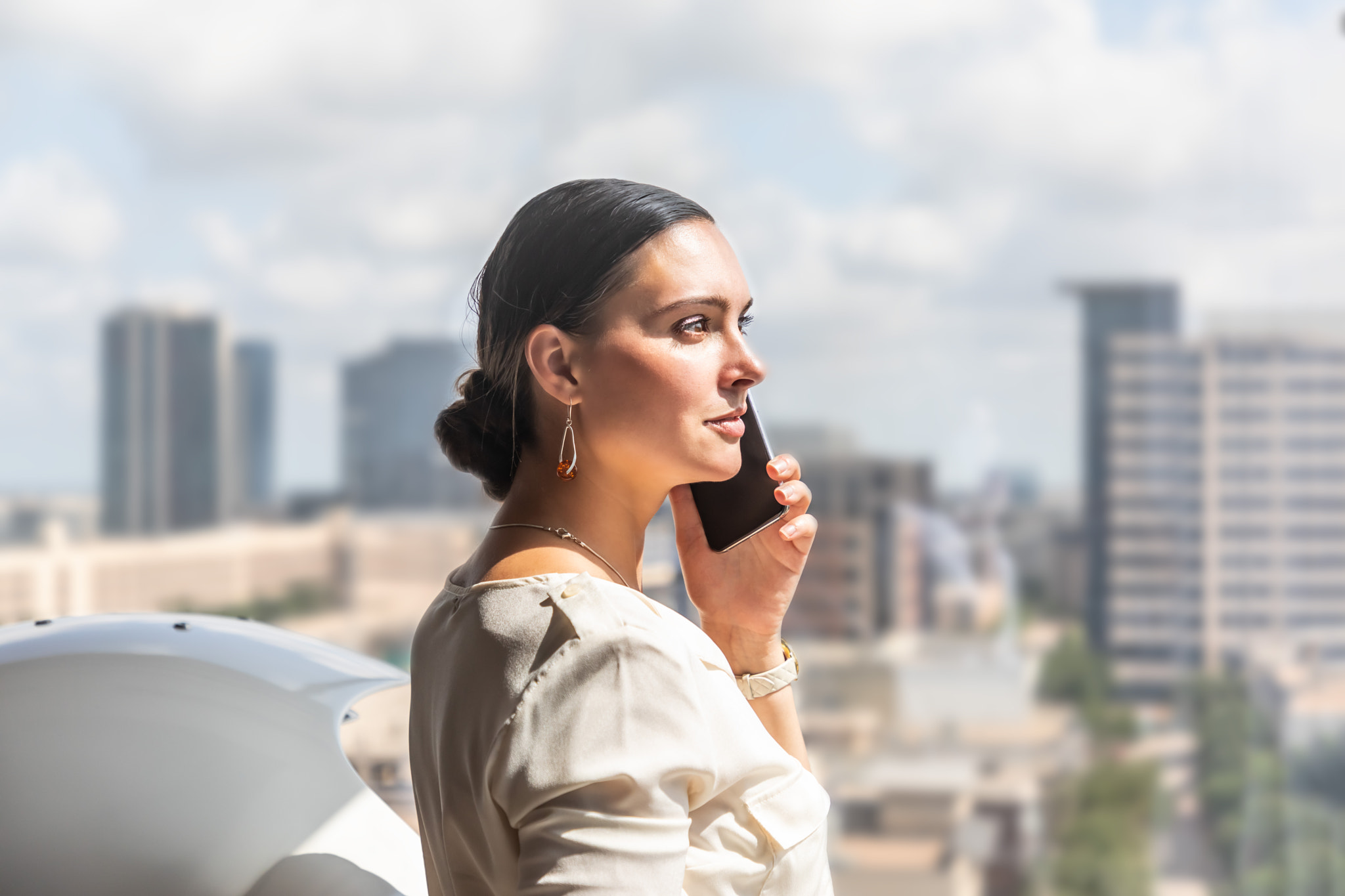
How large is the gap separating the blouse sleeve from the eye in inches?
7.8

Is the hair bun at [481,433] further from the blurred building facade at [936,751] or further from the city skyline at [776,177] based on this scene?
the city skyline at [776,177]

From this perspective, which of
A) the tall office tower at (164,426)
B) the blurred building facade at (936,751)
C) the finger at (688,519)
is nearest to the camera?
the finger at (688,519)

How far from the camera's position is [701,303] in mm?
675

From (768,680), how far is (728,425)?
25 cm

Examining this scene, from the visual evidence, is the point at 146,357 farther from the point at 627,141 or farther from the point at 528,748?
the point at 528,748

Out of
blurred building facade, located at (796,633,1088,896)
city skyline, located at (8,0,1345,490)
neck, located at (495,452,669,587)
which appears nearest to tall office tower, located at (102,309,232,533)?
city skyline, located at (8,0,1345,490)

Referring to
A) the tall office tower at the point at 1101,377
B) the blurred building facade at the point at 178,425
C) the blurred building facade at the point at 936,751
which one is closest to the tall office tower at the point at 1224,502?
the tall office tower at the point at 1101,377

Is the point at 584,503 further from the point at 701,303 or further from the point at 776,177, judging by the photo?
the point at 776,177

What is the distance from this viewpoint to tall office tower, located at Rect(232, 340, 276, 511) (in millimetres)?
24375

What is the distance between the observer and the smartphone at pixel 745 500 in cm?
87

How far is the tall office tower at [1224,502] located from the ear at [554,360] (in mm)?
26707

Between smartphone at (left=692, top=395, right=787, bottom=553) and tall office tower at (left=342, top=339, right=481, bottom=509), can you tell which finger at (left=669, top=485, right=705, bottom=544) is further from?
tall office tower at (left=342, top=339, right=481, bottom=509)

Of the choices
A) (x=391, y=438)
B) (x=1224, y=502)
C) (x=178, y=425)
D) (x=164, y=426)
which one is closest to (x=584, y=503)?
(x=391, y=438)

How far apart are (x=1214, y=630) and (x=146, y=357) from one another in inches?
1013
